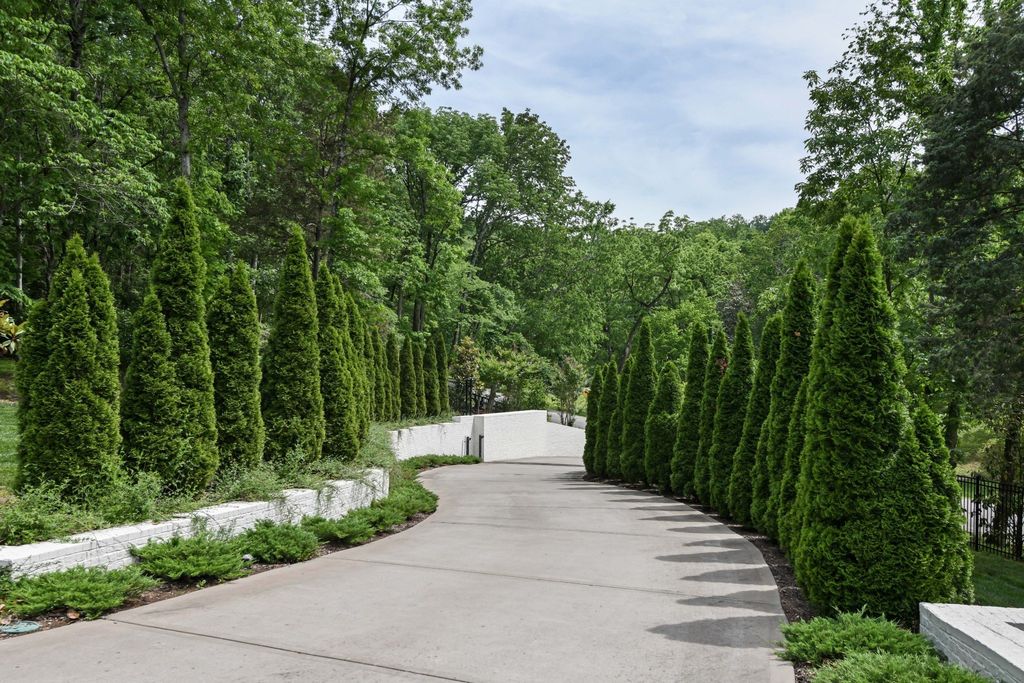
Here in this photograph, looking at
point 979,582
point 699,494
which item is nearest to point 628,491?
point 699,494

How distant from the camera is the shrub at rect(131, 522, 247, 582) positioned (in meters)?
6.36

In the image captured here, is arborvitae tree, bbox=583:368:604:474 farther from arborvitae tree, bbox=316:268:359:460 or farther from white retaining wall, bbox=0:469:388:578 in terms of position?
white retaining wall, bbox=0:469:388:578

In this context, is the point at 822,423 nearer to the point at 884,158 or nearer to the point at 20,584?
the point at 20,584

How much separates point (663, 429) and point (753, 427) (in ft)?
17.5

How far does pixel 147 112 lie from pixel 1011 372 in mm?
26440

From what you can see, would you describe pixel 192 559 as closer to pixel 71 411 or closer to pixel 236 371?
pixel 71 411

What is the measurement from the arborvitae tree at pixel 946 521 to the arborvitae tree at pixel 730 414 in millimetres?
6354

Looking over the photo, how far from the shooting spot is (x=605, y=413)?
67.5 feet

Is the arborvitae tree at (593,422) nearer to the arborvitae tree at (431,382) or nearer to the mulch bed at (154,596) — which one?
the arborvitae tree at (431,382)

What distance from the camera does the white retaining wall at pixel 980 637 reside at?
387 centimetres

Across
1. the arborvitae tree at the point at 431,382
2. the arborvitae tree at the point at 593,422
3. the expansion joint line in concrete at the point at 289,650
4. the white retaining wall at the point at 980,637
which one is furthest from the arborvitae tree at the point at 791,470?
the arborvitae tree at the point at 431,382

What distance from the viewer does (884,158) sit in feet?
69.3

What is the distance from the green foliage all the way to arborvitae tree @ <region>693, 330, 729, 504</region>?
7.97 meters

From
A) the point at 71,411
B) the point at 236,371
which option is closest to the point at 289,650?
the point at 71,411
